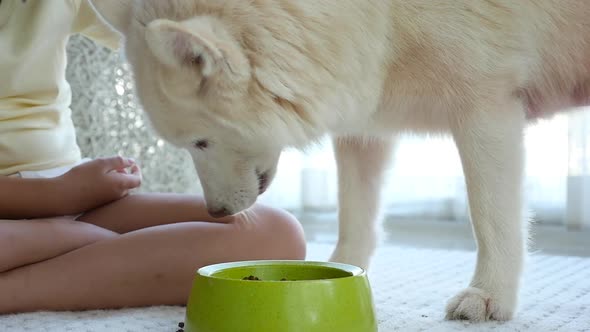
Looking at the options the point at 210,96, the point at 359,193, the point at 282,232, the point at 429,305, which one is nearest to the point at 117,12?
the point at 210,96

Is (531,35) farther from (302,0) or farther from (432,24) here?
(302,0)

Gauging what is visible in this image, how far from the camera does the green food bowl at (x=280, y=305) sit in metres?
0.80

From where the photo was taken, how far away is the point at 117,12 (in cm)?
119

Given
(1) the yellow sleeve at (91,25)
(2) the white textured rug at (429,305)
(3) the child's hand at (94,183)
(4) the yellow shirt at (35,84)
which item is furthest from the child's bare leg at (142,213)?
(1) the yellow sleeve at (91,25)

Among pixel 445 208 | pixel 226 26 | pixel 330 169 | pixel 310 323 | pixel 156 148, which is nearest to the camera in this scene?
pixel 310 323

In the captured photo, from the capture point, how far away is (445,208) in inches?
99.7

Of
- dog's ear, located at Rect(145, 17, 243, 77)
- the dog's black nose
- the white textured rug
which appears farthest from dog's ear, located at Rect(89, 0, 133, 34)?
the white textured rug

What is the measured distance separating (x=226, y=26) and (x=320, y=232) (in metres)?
1.73

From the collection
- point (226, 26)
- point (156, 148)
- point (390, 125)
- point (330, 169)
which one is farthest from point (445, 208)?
point (226, 26)

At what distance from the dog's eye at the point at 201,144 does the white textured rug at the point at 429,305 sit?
27cm

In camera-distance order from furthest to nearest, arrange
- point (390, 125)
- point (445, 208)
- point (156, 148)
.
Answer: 1. point (445, 208)
2. point (156, 148)
3. point (390, 125)

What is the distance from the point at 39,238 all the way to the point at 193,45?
47cm

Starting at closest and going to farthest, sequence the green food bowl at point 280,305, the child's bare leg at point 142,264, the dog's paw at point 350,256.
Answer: the green food bowl at point 280,305, the child's bare leg at point 142,264, the dog's paw at point 350,256

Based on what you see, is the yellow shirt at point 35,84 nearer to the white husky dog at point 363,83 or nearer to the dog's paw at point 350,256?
the white husky dog at point 363,83
